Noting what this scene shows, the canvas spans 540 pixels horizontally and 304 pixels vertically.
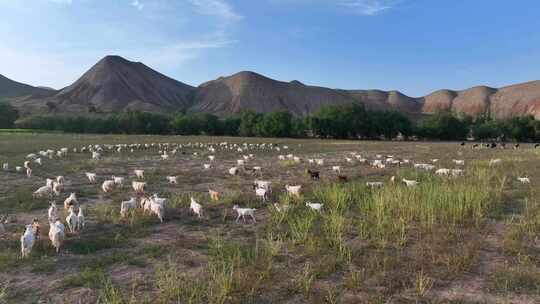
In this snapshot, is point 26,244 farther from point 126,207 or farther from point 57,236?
point 126,207

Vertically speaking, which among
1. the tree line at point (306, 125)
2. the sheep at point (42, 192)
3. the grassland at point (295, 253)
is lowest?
the grassland at point (295, 253)

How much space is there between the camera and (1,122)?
352ft

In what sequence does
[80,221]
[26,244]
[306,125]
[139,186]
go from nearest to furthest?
1. [26,244]
2. [80,221]
3. [139,186]
4. [306,125]

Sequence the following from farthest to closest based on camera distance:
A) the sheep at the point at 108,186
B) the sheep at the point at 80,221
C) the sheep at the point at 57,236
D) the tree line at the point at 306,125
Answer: the tree line at the point at 306,125 → the sheep at the point at 108,186 → the sheep at the point at 80,221 → the sheep at the point at 57,236

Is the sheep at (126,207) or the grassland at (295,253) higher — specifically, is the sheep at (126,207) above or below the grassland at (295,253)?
above

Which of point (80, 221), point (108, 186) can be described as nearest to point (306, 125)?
point (108, 186)

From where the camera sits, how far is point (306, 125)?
331ft

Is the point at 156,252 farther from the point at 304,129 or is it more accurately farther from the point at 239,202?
the point at 304,129

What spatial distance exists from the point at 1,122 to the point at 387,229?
412 ft

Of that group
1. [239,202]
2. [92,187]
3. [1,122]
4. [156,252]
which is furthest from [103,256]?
[1,122]

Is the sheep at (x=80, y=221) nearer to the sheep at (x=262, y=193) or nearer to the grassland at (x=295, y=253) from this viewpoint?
the grassland at (x=295, y=253)

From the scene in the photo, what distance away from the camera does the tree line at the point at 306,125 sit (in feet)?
329

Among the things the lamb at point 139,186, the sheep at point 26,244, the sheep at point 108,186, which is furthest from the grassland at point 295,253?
the sheep at point 108,186

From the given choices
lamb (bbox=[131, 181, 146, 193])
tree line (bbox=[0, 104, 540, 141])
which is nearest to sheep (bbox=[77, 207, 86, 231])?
lamb (bbox=[131, 181, 146, 193])
